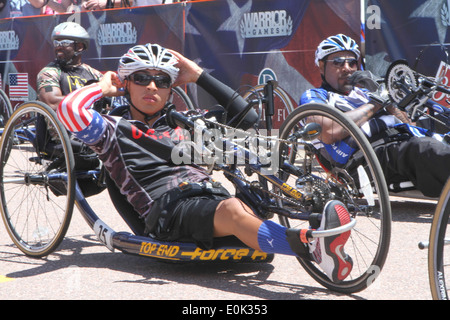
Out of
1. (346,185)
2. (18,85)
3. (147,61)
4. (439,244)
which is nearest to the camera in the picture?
(439,244)

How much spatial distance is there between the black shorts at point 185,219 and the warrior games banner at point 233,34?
15.6 ft

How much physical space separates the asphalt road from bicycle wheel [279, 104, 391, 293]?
5.9 inches

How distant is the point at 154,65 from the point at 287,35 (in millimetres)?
4811

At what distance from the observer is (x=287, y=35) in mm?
9203

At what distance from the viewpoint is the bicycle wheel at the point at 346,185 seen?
371 cm

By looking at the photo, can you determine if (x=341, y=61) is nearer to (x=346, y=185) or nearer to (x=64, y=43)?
(x=346, y=185)

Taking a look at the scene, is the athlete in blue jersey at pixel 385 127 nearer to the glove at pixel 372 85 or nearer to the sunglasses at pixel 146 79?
the glove at pixel 372 85

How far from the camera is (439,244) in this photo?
3.02 metres

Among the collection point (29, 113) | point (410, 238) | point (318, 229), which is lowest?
point (410, 238)

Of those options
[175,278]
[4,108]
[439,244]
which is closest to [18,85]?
[4,108]

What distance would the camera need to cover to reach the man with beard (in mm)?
6910

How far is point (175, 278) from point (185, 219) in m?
0.35
